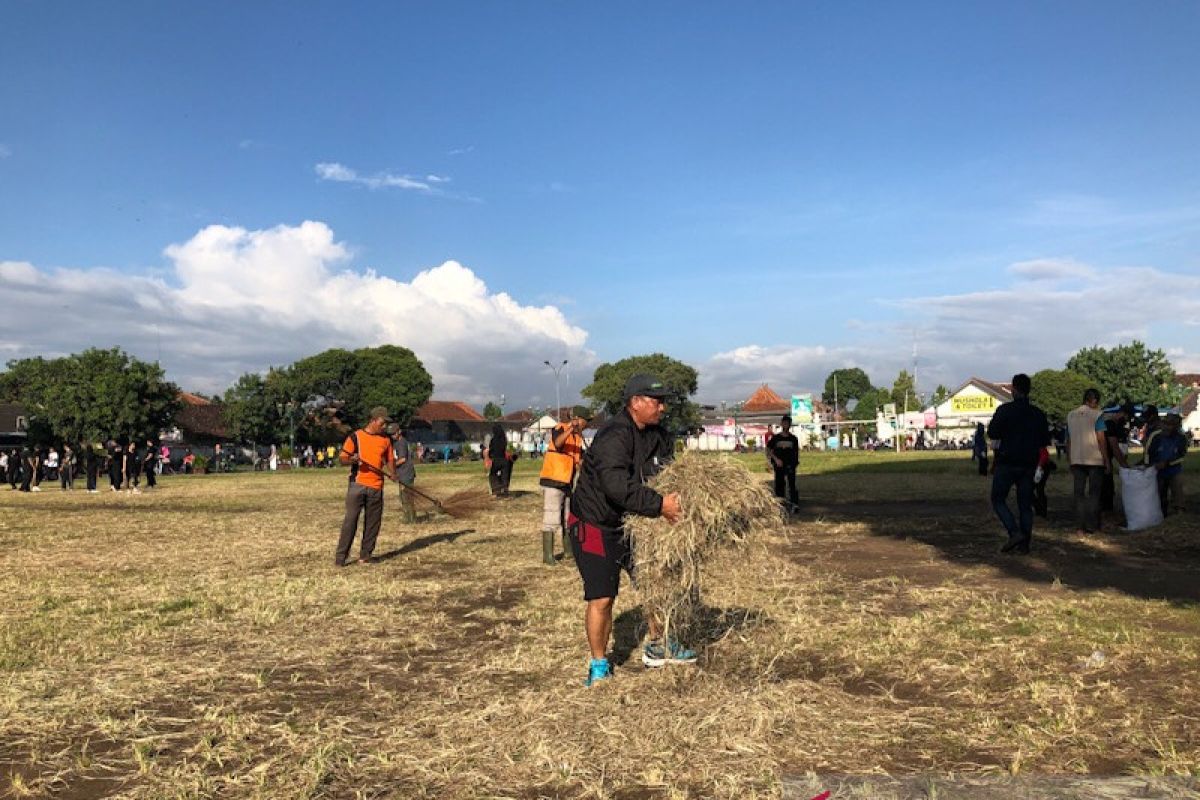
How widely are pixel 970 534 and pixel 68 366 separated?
258 feet

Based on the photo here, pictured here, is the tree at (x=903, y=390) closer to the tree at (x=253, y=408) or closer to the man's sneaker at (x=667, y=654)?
the tree at (x=253, y=408)

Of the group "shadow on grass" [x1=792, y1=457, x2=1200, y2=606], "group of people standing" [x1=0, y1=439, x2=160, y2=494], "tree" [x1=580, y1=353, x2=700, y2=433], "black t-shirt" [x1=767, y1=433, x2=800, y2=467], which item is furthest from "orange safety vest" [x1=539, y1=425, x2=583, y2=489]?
"tree" [x1=580, y1=353, x2=700, y2=433]

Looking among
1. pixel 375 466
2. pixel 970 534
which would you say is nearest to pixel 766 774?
pixel 375 466

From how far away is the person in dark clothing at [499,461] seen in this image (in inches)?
809

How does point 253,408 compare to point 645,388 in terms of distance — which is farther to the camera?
Result: point 253,408

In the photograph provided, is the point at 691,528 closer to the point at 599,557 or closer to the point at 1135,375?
the point at 599,557

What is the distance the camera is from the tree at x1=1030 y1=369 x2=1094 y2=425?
91.1 m

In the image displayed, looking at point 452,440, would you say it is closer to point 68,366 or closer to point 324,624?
point 68,366

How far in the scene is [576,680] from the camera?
18.2 feet

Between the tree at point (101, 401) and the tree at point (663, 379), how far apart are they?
1870 inches

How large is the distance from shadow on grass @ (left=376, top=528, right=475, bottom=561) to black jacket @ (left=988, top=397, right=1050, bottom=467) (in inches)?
317

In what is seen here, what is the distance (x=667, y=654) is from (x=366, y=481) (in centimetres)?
656

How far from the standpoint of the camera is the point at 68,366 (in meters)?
72.6

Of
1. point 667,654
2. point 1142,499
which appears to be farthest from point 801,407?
point 667,654
